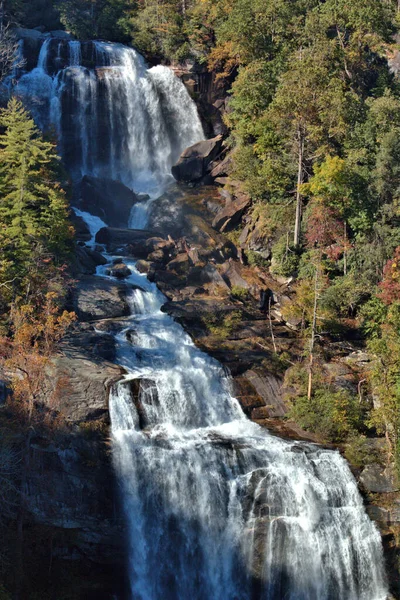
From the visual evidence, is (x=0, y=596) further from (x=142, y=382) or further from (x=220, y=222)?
(x=220, y=222)

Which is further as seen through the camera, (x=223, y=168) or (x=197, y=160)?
(x=197, y=160)

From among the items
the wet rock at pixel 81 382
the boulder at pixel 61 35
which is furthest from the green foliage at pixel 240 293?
the boulder at pixel 61 35

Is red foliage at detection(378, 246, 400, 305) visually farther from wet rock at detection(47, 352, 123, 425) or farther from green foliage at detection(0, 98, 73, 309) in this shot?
green foliage at detection(0, 98, 73, 309)

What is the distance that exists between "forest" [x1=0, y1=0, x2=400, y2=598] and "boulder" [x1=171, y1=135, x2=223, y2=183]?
4.16ft

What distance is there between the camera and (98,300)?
35312 millimetres

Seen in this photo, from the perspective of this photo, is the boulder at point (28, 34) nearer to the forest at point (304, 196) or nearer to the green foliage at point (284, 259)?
the forest at point (304, 196)

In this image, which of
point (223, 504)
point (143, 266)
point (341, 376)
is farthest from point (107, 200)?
point (223, 504)

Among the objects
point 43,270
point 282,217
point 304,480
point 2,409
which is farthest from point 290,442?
point 282,217

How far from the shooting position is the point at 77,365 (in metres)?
29.5

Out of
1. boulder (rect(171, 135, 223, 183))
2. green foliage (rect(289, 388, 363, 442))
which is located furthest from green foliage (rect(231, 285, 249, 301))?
boulder (rect(171, 135, 223, 183))

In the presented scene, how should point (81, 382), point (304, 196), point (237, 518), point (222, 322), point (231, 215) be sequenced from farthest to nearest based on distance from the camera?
point (231, 215), point (304, 196), point (222, 322), point (81, 382), point (237, 518)

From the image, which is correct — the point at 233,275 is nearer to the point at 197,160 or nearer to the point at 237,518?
the point at 197,160

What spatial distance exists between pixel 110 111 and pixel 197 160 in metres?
10.0

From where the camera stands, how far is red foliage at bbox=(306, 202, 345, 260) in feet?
128
